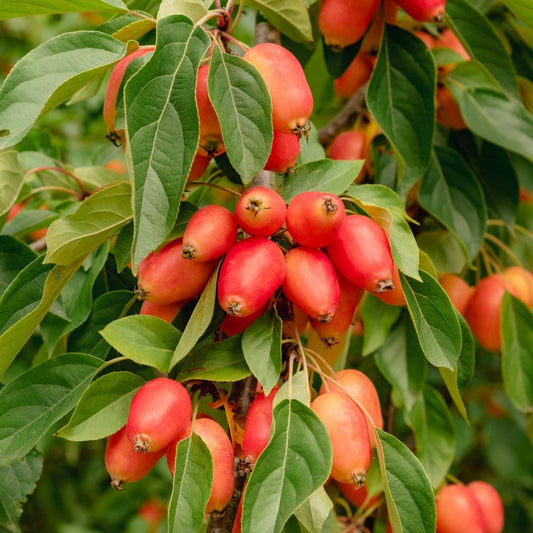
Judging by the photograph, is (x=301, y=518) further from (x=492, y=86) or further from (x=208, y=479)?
(x=492, y=86)

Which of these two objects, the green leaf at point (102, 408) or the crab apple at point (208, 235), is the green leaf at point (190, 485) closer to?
the green leaf at point (102, 408)

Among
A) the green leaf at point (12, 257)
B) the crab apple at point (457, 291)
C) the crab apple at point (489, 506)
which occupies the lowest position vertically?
the crab apple at point (489, 506)

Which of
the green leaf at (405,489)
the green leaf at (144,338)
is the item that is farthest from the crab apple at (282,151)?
the green leaf at (405,489)

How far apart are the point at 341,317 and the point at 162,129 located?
1.04ft

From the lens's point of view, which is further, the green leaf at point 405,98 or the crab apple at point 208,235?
the green leaf at point 405,98

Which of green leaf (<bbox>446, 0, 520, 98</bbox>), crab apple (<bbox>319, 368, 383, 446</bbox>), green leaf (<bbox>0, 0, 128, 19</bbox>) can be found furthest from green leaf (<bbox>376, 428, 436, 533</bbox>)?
green leaf (<bbox>446, 0, 520, 98</bbox>)

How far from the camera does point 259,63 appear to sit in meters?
0.83

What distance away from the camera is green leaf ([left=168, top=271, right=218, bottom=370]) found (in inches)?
30.8

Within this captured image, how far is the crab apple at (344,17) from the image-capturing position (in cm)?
109

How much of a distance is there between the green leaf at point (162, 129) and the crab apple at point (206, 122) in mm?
34

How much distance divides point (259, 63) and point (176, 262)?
0.85ft

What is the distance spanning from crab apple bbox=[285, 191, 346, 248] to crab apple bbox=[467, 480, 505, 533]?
2.40 feet

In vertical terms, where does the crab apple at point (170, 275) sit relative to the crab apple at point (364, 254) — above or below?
below

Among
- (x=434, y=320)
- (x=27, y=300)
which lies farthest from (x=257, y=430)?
(x=27, y=300)
